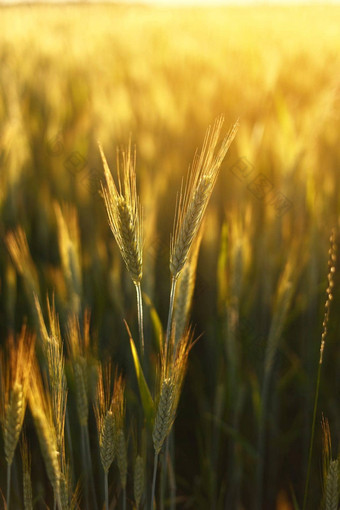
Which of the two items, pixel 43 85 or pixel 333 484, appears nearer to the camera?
pixel 333 484

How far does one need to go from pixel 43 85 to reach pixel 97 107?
117 centimetres

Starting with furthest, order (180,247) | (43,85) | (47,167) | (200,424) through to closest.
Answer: (43,85), (47,167), (200,424), (180,247)

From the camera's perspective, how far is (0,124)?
7.21ft

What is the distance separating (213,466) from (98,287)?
0.42m

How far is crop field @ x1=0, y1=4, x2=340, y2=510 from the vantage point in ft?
1.88

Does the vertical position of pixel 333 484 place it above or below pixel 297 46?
below

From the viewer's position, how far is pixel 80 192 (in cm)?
159

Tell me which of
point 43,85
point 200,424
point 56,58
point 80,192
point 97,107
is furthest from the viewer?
point 56,58

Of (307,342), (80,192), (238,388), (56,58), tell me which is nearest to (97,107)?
(80,192)

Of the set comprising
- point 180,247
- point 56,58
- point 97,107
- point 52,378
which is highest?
point 56,58

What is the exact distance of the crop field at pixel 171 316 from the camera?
0.57 meters

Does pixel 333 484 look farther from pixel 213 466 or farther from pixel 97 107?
pixel 97 107

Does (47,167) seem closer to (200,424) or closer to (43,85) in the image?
(200,424)

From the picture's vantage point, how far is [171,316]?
55 centimetres
